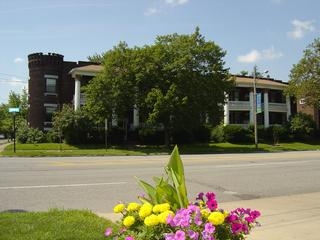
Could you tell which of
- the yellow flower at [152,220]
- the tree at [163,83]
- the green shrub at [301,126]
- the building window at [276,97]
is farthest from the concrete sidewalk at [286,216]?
the building window at [276,97]

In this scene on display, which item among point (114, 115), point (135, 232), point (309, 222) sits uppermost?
point (114, 115)

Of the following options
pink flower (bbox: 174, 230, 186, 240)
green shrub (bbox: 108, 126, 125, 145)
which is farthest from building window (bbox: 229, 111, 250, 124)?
pink flower (bbox: 174, 230, 186, 240)

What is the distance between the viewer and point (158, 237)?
4.46 metres

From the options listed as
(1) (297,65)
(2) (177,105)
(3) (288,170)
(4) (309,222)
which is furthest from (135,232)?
(1) (297,65)

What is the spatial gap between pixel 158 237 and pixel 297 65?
5468 centimetres

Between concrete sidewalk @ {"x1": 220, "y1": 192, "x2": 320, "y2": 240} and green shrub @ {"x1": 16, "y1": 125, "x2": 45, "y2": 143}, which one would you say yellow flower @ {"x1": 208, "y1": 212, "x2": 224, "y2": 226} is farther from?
green shrub @ {"x1": 16, "y1": 125, "x2": 45, "y2": 143}

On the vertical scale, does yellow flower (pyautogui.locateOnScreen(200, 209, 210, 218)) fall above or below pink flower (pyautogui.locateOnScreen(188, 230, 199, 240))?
above

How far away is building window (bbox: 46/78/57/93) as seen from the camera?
50.3 metres

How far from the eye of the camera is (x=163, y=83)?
135ft

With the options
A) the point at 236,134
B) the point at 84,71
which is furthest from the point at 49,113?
the point at 236,134

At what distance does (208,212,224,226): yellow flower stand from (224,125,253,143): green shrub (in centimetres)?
4765

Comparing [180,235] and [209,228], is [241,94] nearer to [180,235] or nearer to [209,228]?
[209,228]

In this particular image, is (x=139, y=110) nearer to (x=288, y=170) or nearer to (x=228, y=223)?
(x=288, y=170)

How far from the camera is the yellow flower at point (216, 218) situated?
4438mm
